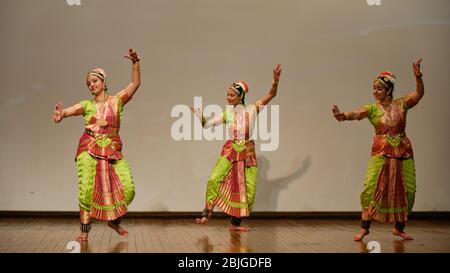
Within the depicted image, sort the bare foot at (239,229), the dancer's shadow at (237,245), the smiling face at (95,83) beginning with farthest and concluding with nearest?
the bare foot at (239,229) → the smiling face at (95,83) → the dancer's shadow at (237,245)

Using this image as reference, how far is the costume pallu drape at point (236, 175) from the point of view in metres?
6.52

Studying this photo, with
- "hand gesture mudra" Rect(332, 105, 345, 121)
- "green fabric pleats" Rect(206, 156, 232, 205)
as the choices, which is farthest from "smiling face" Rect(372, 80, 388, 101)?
"green fabric pleats" Rect(206, 156, 232, 205)

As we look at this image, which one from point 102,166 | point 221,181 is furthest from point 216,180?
point 102,166

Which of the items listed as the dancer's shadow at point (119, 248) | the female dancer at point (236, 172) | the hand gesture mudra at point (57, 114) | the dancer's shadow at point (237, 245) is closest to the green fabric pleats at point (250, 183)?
the female dancer at point (236, 172)

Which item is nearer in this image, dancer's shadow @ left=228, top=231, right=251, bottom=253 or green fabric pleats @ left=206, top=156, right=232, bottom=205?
dancer's shadow @ left=228, top=231, right=251, bottom=253

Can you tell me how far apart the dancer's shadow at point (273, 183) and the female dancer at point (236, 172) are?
4.23ft

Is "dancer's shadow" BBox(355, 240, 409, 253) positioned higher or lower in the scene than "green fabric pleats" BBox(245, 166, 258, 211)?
lower

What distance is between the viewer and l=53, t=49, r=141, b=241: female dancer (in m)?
5.54

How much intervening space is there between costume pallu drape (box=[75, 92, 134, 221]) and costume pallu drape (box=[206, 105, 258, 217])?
1094mm

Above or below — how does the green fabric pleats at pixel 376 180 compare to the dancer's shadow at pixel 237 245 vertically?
above

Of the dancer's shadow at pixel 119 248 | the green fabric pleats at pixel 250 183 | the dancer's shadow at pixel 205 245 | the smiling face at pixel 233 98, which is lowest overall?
the dancer's shadow at pixel 205 245

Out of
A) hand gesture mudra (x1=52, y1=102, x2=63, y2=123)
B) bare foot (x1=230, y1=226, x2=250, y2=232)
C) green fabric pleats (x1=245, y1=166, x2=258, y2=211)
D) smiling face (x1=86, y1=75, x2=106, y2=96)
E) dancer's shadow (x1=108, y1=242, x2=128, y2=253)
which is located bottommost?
bare foot (x1=230, y1=226, x2=250, y2=232)

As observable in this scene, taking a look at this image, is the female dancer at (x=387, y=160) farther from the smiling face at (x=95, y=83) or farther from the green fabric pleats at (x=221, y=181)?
the smiling face at (x=95, y=83)

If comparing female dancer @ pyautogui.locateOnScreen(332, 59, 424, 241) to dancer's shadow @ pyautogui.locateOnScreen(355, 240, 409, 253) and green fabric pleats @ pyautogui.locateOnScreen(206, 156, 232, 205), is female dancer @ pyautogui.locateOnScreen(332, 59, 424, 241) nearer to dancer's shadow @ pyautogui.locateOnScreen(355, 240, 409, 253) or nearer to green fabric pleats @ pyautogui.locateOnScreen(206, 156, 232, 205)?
dancer's shadow @ pyautogui.locateOnScreen(355, 240, 409, 253)
